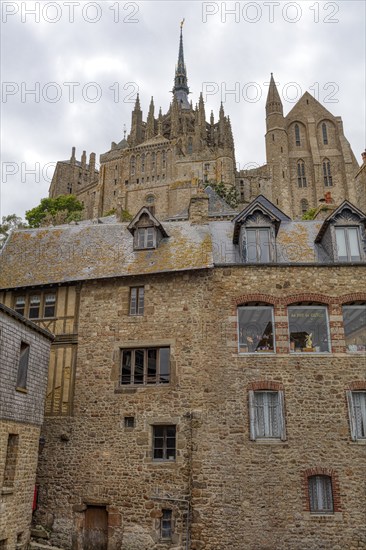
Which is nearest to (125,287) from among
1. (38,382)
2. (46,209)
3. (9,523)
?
(38,382)

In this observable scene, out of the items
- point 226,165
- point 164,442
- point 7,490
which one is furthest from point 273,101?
point 7,490

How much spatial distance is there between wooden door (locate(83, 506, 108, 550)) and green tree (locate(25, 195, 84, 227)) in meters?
37.5

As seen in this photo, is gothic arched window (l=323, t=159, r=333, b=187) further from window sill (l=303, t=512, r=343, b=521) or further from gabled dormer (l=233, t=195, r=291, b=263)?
window sill (l=303, t=512, r=343, b=521)

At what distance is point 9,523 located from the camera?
1302 cm

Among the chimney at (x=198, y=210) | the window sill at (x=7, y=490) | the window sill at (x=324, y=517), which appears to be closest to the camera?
the window sill at (x=7, y=490)

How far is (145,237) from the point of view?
1811cm

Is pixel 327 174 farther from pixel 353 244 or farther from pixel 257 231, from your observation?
pixel 257 231

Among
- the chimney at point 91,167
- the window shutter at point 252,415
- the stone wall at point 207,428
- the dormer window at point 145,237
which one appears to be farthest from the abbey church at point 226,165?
the window shutter at point 252,415

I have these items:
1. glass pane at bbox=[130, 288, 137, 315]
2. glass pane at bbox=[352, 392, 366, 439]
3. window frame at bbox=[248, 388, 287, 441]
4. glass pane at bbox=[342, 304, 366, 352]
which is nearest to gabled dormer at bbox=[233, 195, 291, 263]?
glass pane at bbox=[342, 304, 366, 352]

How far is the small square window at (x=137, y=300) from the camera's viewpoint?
1672 cm

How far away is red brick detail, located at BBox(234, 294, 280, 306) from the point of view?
15906 millimetres

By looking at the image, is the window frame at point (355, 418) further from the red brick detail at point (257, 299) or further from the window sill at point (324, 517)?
the red brick detail at point (257, 299)

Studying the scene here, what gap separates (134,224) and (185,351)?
502 centimetres

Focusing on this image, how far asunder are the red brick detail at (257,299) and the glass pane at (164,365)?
2.65 m
